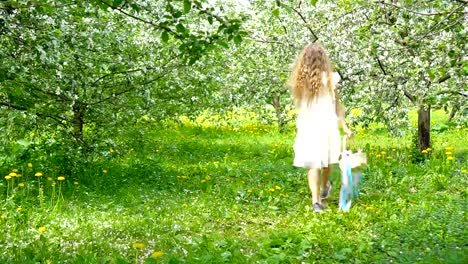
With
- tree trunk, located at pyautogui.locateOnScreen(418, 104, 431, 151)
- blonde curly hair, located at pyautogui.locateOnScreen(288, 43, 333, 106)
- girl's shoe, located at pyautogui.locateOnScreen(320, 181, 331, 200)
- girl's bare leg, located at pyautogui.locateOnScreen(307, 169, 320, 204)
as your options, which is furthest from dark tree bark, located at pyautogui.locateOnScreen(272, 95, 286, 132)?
girl's bare leg, located at pyautogui.locateOnScreen(307, 169, 320, 204)

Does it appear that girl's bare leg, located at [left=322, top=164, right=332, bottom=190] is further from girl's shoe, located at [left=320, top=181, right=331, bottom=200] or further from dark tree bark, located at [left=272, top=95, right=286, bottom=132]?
dark tree bark, located at [left=272, top=95, right=286, bottom=132]

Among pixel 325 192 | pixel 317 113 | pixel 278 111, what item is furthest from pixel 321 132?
pixel 278 111

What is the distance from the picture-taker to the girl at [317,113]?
23.5 feet

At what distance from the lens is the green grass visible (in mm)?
Result: 4812

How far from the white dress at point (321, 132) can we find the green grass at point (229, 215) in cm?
44

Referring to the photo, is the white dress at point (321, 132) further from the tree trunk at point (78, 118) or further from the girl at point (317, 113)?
the tree trunk at point (78, 118)

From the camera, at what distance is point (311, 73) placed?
7.15 meters

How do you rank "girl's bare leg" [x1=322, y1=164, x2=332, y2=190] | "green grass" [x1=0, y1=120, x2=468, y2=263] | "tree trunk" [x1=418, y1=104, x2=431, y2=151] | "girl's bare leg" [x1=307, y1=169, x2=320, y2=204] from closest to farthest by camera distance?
"green grass" [x1=0, y1=120, x2=468, y2=263] → "girl's bare leg" [x1=307, y1=169, x2=320, y2=204] → "girl's bare leg" [x1=322, y1=164, x2=332, y2=190] → "tree trunk" [x1=418, y1=104, x2=431, y2=151]

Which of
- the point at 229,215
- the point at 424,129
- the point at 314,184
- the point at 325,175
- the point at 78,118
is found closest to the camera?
the point at 229,215

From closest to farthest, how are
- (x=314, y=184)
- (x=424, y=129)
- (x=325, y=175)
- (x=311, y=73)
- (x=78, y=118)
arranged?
(x=314, y=184), (x=311, y=73), (x=325, y=175), (x=78, y=118), (x=424, y=129)

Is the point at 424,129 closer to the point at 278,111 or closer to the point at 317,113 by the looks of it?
the point at 278,111

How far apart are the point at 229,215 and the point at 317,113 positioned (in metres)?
1.61

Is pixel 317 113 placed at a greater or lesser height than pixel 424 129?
greater

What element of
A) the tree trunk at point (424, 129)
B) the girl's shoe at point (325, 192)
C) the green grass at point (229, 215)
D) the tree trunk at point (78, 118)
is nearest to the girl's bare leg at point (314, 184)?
the green grass at point (229, 215)
